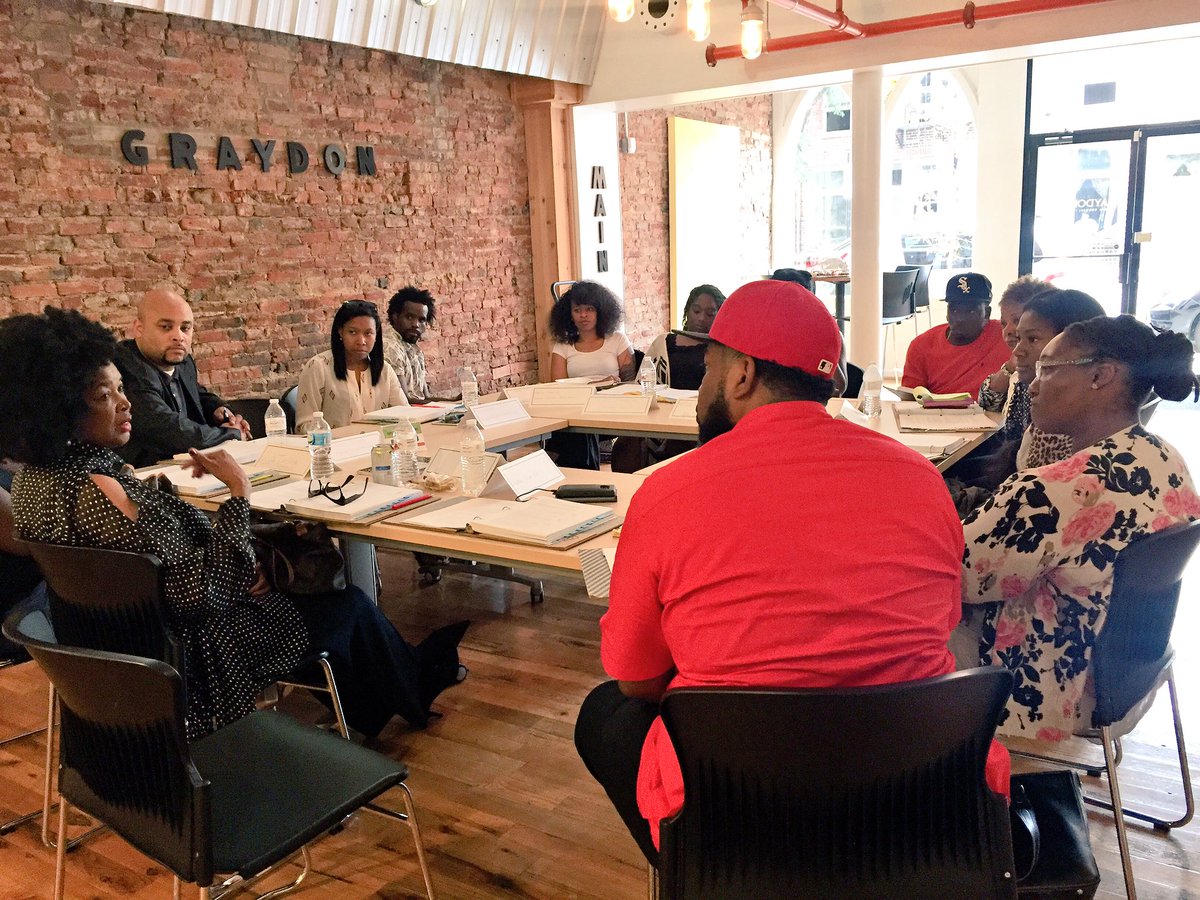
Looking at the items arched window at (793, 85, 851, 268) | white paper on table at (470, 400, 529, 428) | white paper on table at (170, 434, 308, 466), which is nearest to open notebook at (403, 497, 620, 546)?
white paper on table at (170, 434, 308, 466)

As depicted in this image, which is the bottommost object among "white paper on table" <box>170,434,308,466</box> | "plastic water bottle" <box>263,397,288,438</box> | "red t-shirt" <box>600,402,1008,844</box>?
"white paper on table" <box>170,434,308,466</box>

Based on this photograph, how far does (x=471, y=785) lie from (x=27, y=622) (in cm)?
138

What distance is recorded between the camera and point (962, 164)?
32.4ft

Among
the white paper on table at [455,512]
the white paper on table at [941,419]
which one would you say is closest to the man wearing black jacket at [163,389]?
the white paper on table at [455,512]

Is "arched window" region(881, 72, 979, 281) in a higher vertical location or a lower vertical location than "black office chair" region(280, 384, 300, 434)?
higher

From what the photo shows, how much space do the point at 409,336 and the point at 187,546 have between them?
320 cm

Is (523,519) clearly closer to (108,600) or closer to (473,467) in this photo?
(473,467)

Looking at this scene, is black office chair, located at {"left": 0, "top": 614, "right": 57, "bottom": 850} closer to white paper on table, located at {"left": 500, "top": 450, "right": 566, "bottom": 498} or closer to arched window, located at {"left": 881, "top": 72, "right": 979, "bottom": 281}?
white paper on table, located at {"left": 500, "top": 450, "right": 566, "bottom": 498}

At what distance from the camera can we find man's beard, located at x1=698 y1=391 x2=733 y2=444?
152 centimetres

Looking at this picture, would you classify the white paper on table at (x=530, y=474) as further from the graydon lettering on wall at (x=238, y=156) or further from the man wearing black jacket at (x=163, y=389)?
the graydon lettering on wall at (x=238, y=156)

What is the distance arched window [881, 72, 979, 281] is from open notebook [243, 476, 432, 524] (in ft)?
27.6

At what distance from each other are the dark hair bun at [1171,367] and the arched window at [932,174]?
8.17 meters

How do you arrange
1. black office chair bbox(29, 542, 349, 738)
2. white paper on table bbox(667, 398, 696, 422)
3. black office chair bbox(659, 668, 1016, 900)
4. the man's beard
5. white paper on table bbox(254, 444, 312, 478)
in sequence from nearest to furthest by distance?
1. black office chair bbox(659, 668, 1016, 900)
2. the man's beard
3. black office chair bbox(29, 542, 349, 738)
4. white paper on table bbox(254, 444, 312, 478)
5. white paper on table bbox(667, 398, 696, 422)

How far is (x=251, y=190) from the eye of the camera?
17.1ft
